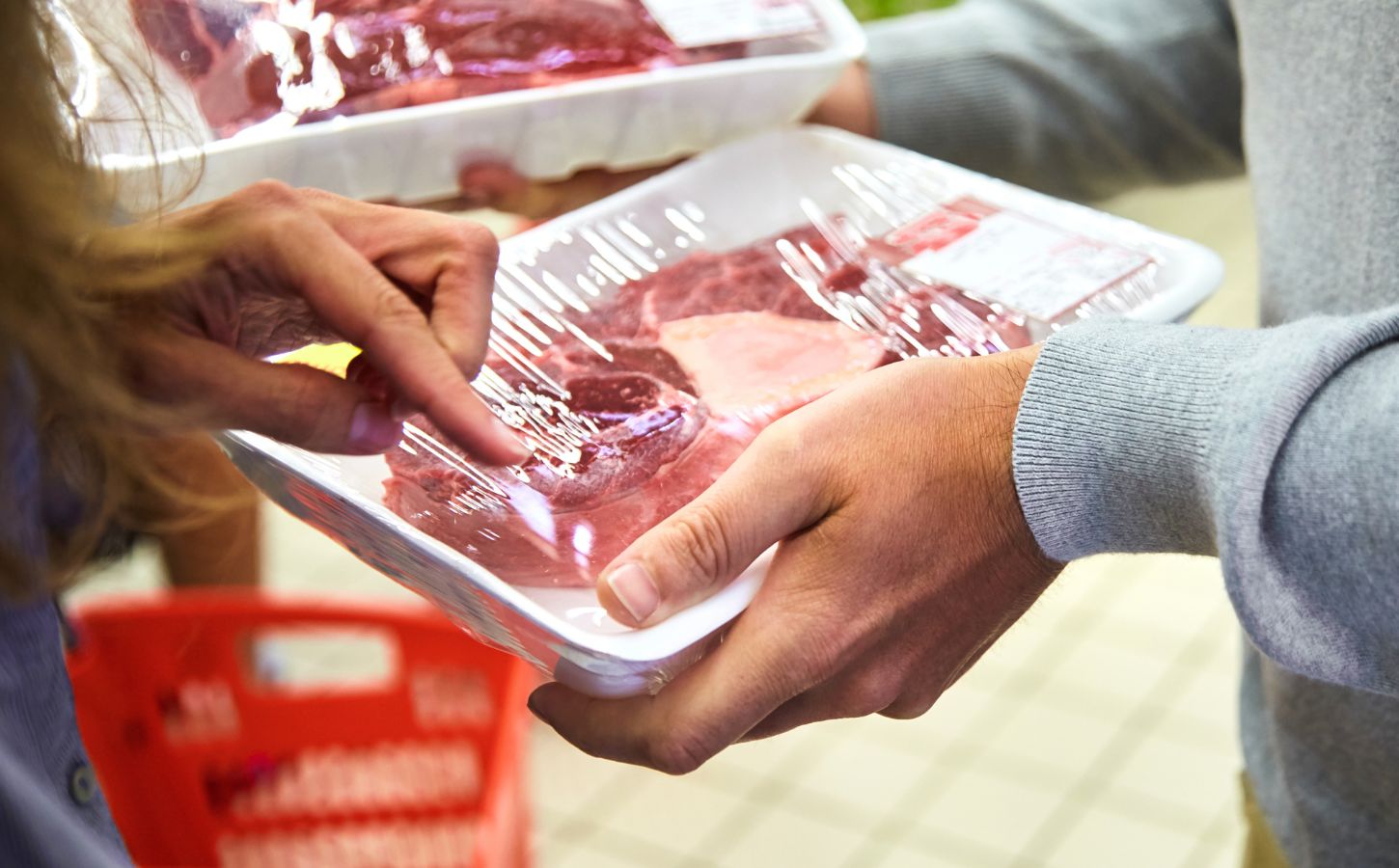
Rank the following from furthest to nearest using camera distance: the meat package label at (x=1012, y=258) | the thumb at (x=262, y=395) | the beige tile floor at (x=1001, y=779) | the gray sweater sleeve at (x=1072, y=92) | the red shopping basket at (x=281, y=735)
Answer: the beige tile floor at (x=1001, y=779), the red shopping basket at (x=281, y=735), the gray sweater sleeve at (x=1072, y=92), the meat package label at (x=1012, y=258), the thumb at (x=262, y=395)

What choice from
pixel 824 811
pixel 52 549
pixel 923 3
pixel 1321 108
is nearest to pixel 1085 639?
pixel 824 811

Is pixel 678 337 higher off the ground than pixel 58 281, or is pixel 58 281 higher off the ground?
pixel 58 281

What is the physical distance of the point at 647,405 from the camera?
0.88 metres

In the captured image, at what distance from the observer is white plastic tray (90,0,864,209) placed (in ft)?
3.44

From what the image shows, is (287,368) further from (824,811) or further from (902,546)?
(824,811)

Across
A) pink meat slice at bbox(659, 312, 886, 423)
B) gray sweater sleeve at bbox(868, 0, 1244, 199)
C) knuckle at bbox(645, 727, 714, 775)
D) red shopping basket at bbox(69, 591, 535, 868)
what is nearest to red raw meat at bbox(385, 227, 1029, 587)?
pink meat slice at bbox(659, 312, 886, 423)

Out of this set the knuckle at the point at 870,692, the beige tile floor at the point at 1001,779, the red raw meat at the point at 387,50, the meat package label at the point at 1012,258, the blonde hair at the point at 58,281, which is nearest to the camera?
the blonde hair at the point at 58,281

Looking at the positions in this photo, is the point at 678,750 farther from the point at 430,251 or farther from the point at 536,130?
the point at 536,130

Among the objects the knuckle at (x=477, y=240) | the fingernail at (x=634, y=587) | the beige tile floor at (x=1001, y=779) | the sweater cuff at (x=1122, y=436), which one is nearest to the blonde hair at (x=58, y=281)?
the knuckle at (x=477, y=240)

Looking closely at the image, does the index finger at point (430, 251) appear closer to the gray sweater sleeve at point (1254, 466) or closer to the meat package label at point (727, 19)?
the gray sweater sleeve at point (1254, 466)

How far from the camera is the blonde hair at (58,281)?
0.59 metres

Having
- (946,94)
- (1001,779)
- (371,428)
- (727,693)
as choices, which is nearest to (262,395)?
(371,428)

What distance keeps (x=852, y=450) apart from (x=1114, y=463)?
15 centimetres

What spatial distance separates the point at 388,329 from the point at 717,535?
0.21 meters
